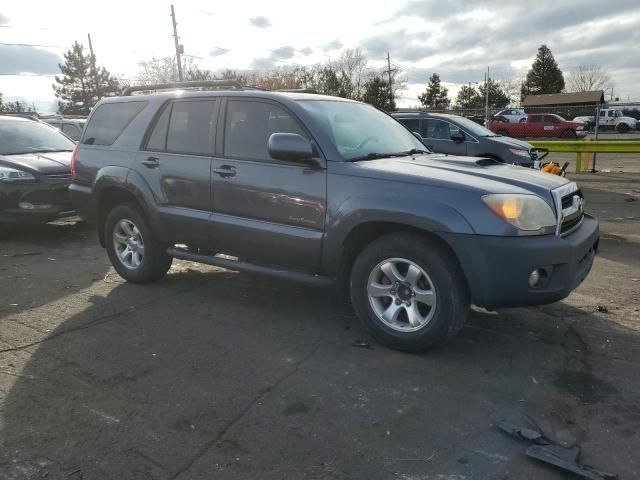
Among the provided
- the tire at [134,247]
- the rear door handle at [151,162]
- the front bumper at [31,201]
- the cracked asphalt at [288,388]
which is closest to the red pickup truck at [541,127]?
the front bumper at [31,201]

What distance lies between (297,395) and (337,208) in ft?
4.51

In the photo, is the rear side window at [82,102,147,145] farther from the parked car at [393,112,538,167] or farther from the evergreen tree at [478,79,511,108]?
the evergreen tree at [478,79,511,108]

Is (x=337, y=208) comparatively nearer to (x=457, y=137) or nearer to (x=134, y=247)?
(x=134, y=247)

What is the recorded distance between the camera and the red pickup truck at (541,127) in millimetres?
32500

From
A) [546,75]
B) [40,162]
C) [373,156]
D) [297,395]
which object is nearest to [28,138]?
[40,162]

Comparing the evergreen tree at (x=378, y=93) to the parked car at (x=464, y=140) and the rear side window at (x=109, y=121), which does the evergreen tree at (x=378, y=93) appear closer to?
the parked car at (x=464, y=140)

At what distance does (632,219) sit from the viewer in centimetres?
848

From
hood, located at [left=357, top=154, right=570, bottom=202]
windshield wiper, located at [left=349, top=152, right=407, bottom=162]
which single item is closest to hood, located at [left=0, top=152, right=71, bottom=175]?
windshield wiper, located at [left=349, top=152, right=407, bottom=162]

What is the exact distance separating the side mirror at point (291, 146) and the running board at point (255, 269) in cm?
92

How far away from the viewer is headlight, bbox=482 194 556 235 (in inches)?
137

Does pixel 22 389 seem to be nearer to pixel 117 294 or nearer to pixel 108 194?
pixel 117 294

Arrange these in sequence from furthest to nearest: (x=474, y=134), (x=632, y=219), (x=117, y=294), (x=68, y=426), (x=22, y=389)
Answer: (x=474, y=134)
(x=632, y=219)
(x=117, y=294)
(x=22, y=389)
(x=68, y=426)

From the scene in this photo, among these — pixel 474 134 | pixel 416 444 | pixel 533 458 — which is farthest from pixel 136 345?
pixel 474 134

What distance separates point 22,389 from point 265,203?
2.11 meters
